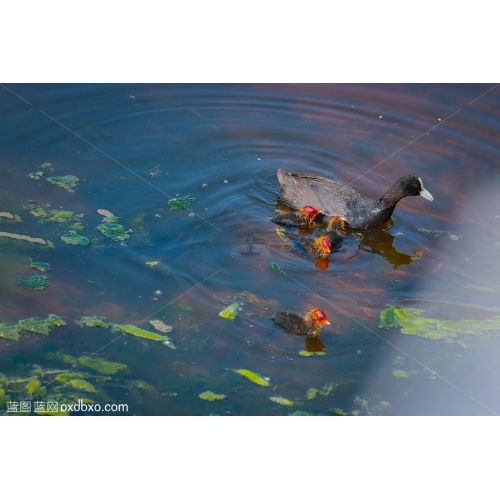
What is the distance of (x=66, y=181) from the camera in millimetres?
9156

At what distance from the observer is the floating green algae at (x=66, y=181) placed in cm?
906

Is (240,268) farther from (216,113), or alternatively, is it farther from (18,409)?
(216,113)

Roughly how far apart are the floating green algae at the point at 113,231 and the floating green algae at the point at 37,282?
3.47 ft

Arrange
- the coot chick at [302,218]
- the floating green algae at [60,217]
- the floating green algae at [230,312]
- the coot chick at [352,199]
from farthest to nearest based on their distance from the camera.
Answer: the coot chick at [352,199], the coot chick at [302,218], the floating green algae at [60,217], the floating green algae at [230,312]

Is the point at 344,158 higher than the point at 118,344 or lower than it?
higher

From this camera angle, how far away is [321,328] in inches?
279

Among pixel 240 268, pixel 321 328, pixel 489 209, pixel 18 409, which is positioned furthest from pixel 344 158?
pixel 18 409

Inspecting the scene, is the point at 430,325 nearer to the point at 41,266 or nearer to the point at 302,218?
the point at 302,218

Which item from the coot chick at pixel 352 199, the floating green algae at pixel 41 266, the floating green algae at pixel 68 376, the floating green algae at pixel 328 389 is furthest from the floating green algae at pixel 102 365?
the coot chick at pixel 352 199

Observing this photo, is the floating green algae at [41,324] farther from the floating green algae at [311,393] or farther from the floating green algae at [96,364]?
the floating green algae at [311,393]

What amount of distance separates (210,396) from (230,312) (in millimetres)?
1190

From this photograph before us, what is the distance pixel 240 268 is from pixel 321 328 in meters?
1.28

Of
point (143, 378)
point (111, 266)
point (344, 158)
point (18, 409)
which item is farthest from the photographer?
point (344, 158)

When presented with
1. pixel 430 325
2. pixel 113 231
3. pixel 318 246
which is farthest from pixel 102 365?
pixel 430 325
